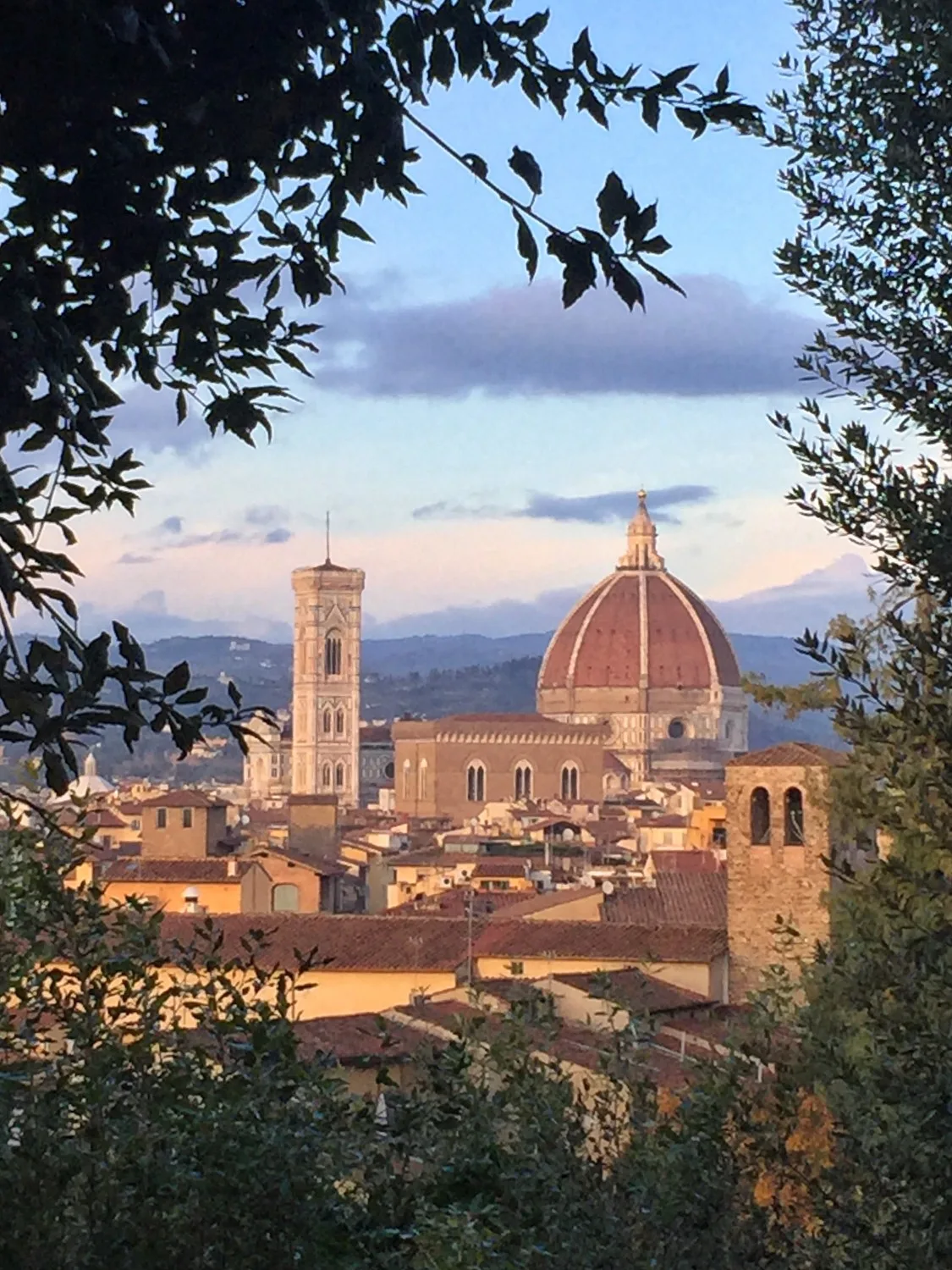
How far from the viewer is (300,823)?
134ft

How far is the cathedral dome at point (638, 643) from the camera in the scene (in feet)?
334

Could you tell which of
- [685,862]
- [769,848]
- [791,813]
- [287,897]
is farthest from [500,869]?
[791,813]

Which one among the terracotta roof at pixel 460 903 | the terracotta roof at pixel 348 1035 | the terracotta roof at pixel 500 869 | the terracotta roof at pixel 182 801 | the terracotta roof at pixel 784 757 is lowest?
the terracotta roof at pixel 460 903

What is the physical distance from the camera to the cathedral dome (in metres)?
102

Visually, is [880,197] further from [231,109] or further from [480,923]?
[480,923]

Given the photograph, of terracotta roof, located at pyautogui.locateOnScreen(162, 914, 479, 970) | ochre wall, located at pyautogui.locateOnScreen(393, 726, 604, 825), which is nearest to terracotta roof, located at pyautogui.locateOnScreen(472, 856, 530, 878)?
terracotta roof, located at pyautogui.locateOnScreen(162, 914, 479, 970)

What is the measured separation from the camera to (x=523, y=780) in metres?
81.7

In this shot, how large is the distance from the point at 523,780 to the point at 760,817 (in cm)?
6070

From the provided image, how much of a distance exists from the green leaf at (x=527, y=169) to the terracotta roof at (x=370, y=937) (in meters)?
14.7

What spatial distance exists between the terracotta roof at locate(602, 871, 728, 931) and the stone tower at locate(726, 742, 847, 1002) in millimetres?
1057

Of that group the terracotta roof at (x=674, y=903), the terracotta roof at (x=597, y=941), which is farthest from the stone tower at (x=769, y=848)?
the terracotta roof at (x=674, y=903)

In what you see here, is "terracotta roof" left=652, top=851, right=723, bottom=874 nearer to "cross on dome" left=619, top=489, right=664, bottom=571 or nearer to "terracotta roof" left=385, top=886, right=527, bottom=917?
"terracotta roof" left=385, top=886, right=527, bottom=917

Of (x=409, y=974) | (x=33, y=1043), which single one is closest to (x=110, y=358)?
(x=33, y=1043)

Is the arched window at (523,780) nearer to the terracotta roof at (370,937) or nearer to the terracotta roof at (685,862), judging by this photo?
the terracotta roof at (685,862)
